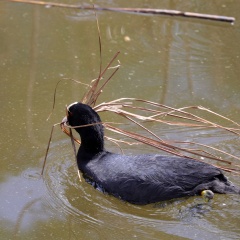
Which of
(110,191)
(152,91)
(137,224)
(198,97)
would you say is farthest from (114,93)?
(137,224)

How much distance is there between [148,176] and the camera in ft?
16.2

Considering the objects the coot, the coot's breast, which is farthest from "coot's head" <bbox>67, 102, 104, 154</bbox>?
the coot's breast

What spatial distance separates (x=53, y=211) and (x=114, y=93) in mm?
1920

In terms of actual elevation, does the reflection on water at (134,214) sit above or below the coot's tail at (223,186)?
below

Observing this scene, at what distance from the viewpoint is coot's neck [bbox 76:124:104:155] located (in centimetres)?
525

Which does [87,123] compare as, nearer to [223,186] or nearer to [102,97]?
[223,186]

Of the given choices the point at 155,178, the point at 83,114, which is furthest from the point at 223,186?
the point at 83,114

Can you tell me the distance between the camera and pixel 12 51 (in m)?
7.41

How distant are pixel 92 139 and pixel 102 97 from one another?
1.24 meters

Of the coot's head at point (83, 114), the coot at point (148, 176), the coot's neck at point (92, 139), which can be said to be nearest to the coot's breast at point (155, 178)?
the coot at point (148, 176)

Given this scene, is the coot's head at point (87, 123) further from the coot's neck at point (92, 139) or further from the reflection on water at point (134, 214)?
the reflection on water at point (134, 214)

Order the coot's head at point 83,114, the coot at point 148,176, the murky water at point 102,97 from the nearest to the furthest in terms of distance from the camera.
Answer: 1. the murky water at point 102,97
2. the coot at point 148,176
3. the coot's head at point 83,114

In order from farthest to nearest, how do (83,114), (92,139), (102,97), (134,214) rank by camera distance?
(102,97) < (92,139) < (83,114) < (134,214)

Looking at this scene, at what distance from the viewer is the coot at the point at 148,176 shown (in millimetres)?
4906
